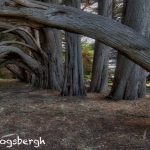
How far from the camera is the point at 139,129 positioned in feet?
28.7

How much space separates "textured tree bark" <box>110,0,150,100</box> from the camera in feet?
39.8

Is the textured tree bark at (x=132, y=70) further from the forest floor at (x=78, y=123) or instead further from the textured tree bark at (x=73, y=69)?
the textured tree bark at (x=73, y=69)

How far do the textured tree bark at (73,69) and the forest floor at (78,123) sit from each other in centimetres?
113

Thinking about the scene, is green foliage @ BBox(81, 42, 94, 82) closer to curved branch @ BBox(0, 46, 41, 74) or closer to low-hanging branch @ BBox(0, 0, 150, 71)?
curved branch @ BBox(0, 46, 41, 74)

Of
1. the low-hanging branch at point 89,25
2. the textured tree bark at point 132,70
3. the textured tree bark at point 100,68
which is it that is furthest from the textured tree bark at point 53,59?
the low-hanging branch at point 89,25

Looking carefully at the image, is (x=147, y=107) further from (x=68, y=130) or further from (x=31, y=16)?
(x=31, y=16)

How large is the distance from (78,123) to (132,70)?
3.74m

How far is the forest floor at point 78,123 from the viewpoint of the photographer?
7.75 meters

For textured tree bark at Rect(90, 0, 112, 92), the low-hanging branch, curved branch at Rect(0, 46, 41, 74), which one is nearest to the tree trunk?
curved branch at Rect(0, 46, 41, 74)

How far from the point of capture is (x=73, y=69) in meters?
13.8

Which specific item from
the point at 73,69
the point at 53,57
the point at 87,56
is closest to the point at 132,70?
the point at 73,69

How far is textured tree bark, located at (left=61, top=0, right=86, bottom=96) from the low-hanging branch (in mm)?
5652

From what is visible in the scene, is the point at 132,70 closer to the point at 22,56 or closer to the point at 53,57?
the point at 53,57

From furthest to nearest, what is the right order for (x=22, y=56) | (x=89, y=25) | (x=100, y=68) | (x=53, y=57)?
(x=53, y=57) < (x=22, y=56) < (x=100, y=68) < (x=89, y=25)
